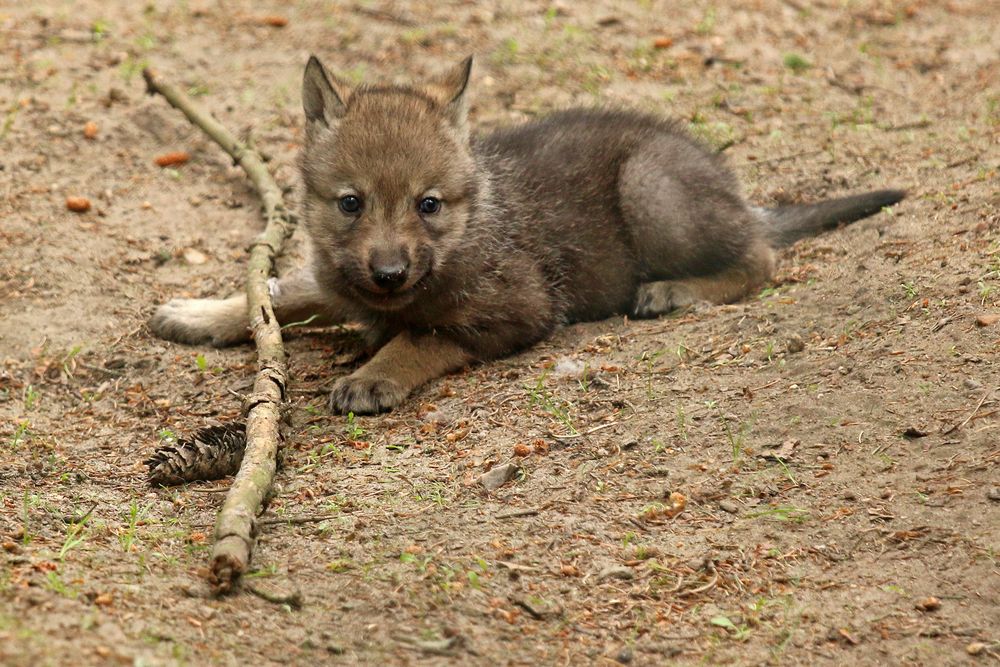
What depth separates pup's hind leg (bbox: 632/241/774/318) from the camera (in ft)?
18.3

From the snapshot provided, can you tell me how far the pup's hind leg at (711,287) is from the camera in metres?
5.57

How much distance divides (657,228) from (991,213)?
155 centimetres

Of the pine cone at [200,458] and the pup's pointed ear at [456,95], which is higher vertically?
the pup's pointed ear at [456,95]

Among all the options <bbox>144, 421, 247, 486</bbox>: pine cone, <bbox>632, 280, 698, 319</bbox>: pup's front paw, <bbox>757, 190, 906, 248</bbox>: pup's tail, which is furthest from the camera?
<bbox>757, 190, 906, 248</bbox>: pup's tail

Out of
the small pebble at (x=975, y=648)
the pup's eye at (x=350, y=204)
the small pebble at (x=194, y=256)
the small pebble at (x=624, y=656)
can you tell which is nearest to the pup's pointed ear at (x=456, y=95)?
the pup's eye at (x=350, y=204)

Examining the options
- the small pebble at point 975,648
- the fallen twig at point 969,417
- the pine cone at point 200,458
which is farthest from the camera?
the pine cone at point 200,458

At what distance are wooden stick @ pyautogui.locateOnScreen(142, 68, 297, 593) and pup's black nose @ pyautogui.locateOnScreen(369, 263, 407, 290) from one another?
56 cm

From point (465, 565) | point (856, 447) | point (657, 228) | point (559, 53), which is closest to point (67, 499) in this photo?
point (465, 565)

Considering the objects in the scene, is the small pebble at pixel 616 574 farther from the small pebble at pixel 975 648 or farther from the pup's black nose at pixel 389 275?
the pup's black nose at pixel 389 275

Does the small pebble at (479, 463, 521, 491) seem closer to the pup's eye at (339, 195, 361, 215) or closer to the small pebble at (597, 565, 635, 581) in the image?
the small pebble at (597, 565, 635, 581)

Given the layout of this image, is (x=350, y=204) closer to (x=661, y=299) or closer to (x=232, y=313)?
(x=232, y=313)

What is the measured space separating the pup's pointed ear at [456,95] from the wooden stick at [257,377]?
3.85 ft

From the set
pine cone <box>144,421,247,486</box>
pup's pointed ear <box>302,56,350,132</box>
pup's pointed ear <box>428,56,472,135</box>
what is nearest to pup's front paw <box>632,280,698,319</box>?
pup's pointed ear <box>428,56,472,135</box>

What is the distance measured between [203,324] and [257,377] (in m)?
0.88
